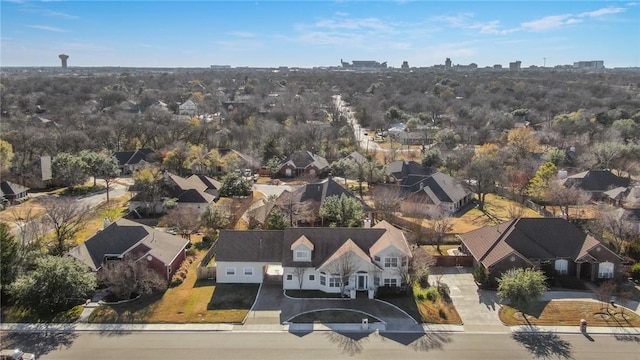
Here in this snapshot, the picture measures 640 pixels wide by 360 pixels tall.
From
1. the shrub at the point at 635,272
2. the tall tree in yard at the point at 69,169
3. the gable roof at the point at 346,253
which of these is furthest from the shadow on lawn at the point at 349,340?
the tall tree in yard at the point at 69,169

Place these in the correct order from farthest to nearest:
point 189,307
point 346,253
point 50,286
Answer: point 346,253 < point 189,307 < point 50,286

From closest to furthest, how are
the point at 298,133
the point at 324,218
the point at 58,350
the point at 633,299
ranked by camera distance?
the point at 58,350 < the point at 633,299 < the point at 324,218 < the point at 298,133

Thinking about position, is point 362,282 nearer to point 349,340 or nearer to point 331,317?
point 331,317

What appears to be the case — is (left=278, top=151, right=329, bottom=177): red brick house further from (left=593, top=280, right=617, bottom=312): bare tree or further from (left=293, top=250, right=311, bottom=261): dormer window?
(left=593, top=280, right=617, bottom=312): bare tree

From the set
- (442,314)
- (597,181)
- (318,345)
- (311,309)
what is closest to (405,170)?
(597,181)

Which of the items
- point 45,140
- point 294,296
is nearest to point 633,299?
point 294,296

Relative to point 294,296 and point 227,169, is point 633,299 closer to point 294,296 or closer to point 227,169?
point 294,296
